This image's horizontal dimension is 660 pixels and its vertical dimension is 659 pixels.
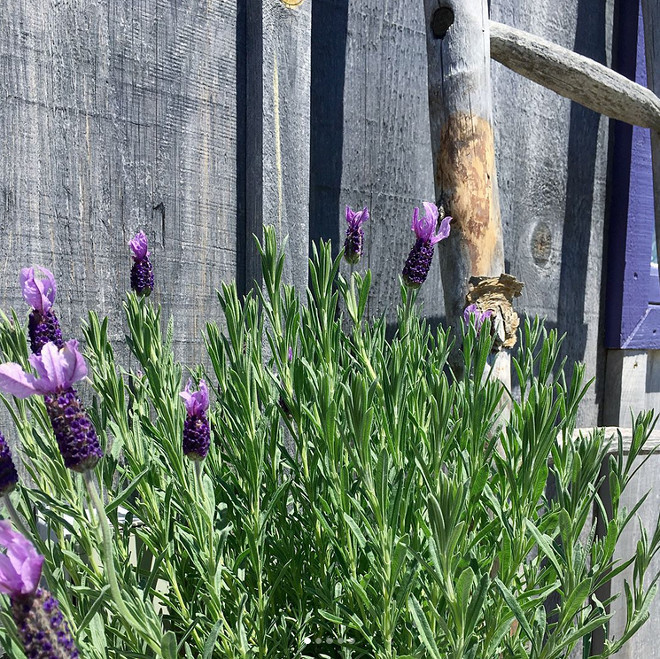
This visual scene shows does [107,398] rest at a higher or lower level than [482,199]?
lower

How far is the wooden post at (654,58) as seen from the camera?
8.36 feet

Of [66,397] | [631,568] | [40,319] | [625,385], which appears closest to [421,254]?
[40,319]

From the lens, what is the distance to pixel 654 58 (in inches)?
101

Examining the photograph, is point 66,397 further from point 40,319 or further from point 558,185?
point 558,185

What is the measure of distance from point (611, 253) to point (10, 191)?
2137 mm

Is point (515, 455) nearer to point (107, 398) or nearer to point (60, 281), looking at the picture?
point (107, 398)

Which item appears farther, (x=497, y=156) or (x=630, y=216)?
(x=630, y=216)

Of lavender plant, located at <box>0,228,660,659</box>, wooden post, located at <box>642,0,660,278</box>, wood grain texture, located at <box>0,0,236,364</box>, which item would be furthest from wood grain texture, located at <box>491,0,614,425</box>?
lavender plant, located at <box>0,228,660,659</box>

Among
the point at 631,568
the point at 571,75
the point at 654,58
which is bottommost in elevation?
the point at 631,568

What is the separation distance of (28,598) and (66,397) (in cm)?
18

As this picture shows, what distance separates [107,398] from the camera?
96 centimetres

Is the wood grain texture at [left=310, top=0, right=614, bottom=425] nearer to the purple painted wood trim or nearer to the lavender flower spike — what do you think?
the purple painted wood trim

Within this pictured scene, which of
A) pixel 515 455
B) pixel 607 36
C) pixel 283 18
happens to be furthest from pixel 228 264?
pixel 607 36

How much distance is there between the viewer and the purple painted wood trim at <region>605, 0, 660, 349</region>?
8.95ft
